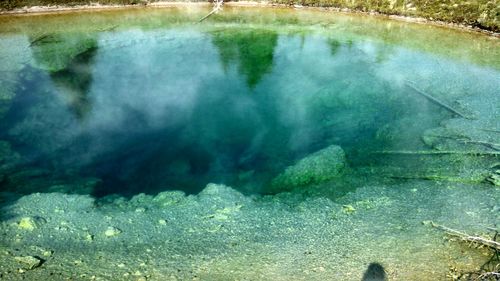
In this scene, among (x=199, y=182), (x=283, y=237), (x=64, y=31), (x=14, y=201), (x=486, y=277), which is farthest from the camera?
(x=64, y=31)

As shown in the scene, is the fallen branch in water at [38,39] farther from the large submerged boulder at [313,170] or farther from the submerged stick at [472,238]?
the submerged stick at [472,238]

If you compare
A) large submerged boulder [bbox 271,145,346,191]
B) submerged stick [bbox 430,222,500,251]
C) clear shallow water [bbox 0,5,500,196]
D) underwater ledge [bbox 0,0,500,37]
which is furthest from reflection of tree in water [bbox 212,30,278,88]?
submerged stick [bbox 430,222,500,251]

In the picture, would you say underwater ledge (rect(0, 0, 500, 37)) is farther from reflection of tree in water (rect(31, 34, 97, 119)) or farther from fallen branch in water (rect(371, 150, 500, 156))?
→ fallen branch in water (rect(371, 150, 500, 156))

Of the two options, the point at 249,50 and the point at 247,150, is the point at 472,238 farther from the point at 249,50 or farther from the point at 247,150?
the point at 249,50

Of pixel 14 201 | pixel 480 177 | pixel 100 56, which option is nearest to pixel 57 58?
pixel 100 56

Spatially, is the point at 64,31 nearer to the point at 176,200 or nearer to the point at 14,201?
the point at 14,201

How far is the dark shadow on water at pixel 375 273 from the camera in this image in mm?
5754

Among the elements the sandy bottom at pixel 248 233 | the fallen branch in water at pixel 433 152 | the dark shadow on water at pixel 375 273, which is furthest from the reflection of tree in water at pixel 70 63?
the dark shadow on water at pixel 375 273

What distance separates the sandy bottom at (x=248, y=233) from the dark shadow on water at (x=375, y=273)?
0.29 ft

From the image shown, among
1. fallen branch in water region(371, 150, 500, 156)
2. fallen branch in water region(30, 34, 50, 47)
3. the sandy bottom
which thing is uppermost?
fallen branch in water region(30, 34, 50, 47)

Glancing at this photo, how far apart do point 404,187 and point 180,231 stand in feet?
15.1

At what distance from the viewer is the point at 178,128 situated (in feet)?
35.8

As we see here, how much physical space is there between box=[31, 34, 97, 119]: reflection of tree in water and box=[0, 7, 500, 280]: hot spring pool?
0.25 ft

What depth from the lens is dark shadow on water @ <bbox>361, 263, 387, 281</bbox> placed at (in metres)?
5.75
